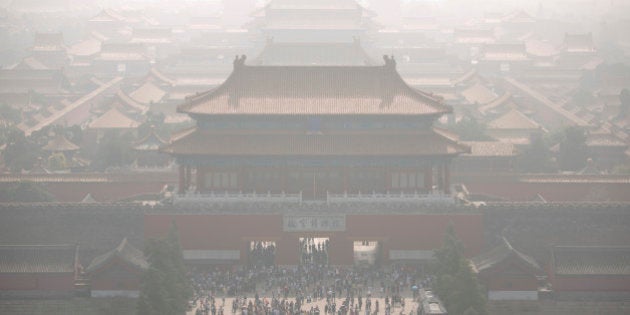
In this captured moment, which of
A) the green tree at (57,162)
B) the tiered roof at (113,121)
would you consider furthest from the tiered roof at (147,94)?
the green tree at (57,162)

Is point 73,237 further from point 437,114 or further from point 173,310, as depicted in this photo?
point 437,114

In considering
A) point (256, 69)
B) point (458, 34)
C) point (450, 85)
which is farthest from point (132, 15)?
point (256, 69)

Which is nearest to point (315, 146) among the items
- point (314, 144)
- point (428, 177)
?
point (314, 144)

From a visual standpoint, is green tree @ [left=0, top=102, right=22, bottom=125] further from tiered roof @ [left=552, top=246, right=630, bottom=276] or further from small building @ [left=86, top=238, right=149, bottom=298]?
tiered roof @ [left=552, top=246, right=630, bottom=276]

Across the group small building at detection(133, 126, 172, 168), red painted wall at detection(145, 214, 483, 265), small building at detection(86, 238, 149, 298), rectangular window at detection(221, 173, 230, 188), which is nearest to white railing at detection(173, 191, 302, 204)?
rectangular window at detection(221, 173, 230, 188)

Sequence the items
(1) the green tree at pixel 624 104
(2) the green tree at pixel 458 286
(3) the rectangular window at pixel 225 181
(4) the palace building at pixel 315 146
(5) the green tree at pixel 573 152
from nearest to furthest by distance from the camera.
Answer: (2) the green tree at pixel 458 286 < (4) the palace building at pixel 315 146 < (3) the rectangular window at pixel 225 181 < (5) the green tree at pixel 573 152 < (1) the green tree at pixel 624 104

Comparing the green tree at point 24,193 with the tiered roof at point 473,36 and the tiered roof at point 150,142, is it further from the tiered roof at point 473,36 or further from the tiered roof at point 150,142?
the tiered roof at point 473,36

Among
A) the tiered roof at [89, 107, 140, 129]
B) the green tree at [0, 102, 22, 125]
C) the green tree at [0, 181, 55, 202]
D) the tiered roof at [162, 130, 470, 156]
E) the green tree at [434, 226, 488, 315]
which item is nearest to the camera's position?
the green tree at [434, 226, 488, 315]
